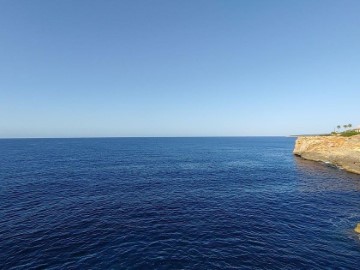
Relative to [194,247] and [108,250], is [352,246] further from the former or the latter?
[108,250]

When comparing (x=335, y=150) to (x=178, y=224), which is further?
(x=335, y=150)

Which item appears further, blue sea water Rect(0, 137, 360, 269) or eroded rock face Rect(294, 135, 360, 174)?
eroded rock face Rect(294, 135, 360, 174)

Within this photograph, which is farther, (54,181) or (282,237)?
(54,181)

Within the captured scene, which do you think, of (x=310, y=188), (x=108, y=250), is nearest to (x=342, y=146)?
(x=310, y=188)

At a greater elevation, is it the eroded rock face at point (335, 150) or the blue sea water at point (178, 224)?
the eroded rock face at point (335, 150)

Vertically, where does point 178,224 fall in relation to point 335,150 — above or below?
below

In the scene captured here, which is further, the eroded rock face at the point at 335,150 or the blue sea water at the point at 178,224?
the eroded rock face at the point at 335,150

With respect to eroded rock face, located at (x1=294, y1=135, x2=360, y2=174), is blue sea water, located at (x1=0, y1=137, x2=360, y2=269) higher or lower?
lower

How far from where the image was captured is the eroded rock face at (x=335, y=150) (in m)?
76.4

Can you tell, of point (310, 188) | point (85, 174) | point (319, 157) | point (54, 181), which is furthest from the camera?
point (319, 157)

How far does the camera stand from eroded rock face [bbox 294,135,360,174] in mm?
76438

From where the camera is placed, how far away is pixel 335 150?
8700cm

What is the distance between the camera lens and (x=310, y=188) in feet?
176

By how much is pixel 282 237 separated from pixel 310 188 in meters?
29.8
